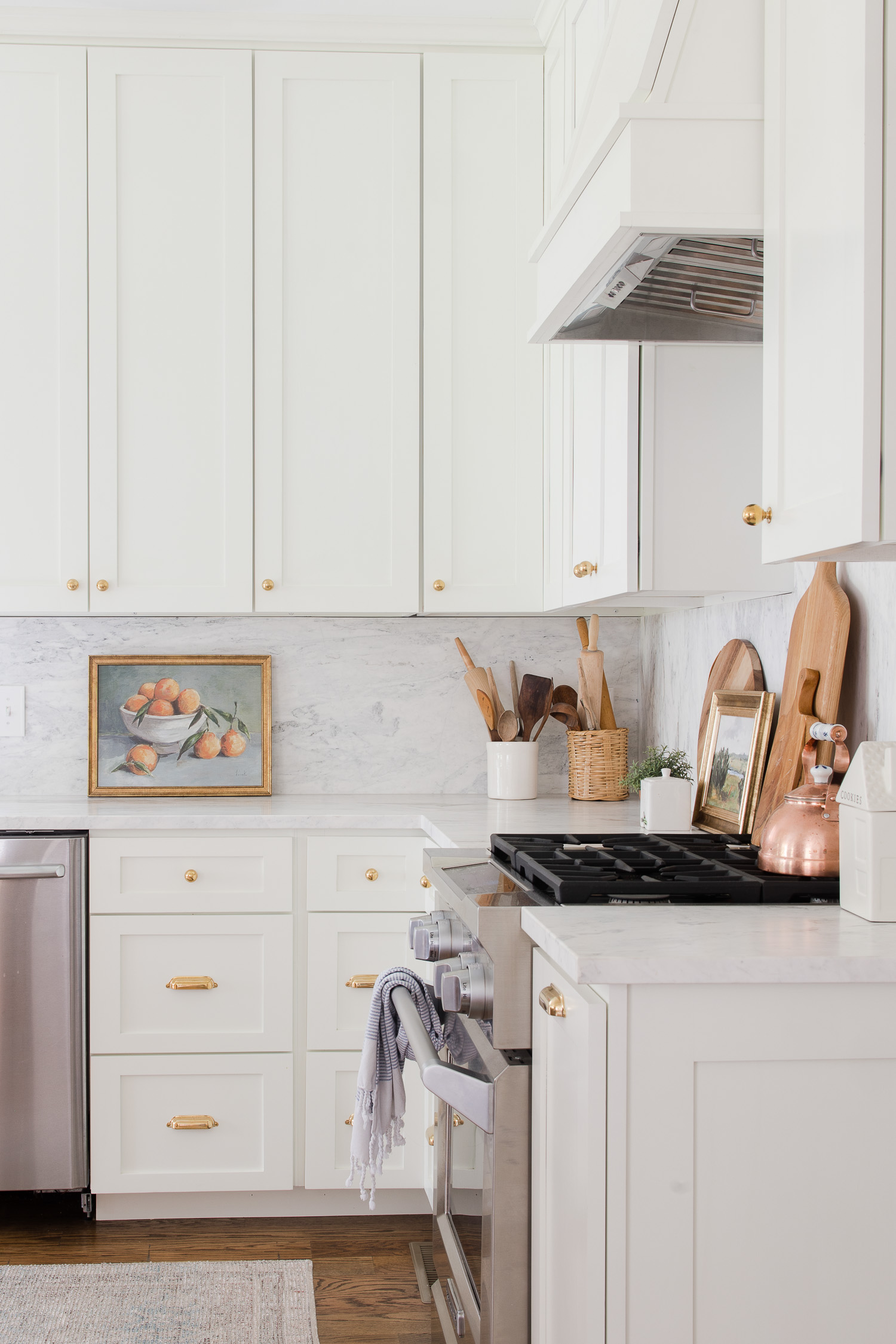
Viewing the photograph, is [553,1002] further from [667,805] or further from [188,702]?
[188,702]

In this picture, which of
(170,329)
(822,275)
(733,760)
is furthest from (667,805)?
(170,329)

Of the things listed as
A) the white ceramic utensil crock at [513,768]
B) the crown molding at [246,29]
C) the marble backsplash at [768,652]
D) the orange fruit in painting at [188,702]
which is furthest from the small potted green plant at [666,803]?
the crown molding at [246,29]

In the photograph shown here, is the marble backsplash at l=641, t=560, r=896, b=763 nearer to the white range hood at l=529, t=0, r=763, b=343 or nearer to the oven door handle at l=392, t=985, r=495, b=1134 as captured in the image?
the white range hood at l=529, t=0, r=763, b=343

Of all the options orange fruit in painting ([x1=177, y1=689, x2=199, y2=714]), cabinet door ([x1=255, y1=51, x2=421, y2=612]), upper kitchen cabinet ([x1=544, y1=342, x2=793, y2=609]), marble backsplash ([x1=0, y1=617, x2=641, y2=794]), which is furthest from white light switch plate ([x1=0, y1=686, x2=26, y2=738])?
upper kitchen cabinet ([x1=544, y1=342, x2=793, y2=609])

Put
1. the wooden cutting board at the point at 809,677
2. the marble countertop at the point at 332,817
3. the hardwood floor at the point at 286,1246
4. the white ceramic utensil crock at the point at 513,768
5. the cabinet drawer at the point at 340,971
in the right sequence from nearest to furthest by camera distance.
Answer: the wooden cutting board at the point at 809,677 → the hardwood floor at the point at 286,1246 → the marble countertop at the point at 332,817 → the cabinet drawer at the point at 340,971 → the white ceramic utensil crock at the point at 513,768

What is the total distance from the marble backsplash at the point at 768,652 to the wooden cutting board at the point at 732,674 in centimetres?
2

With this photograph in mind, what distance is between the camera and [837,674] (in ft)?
5.92

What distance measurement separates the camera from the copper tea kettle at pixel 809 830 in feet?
4.99

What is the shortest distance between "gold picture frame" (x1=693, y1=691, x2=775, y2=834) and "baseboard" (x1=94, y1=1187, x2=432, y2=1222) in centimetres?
110

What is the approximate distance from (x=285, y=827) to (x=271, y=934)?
23 cm

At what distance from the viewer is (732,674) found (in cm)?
233

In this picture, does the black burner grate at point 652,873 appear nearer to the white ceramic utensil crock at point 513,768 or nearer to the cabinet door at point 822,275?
the cabinet door at point 822,275

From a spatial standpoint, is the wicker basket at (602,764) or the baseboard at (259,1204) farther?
the wicker basket at (602,764)

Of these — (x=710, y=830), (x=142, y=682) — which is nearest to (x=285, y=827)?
(x=142, y=682)
